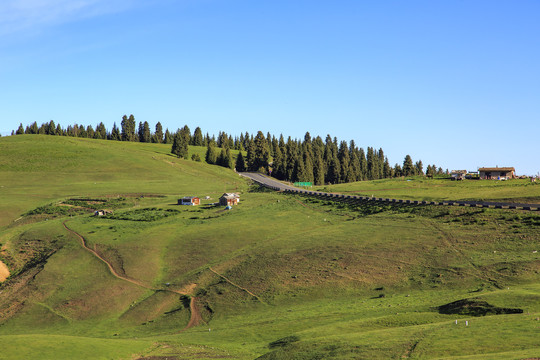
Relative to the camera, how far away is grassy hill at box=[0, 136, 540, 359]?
126 feet

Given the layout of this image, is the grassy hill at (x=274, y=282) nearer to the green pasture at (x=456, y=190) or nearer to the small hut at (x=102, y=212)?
the small hut at (x=102, y=212)

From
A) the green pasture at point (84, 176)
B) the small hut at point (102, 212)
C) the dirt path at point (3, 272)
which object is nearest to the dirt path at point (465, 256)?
the dirt path at point (3, 272)

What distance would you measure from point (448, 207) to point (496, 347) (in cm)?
5172

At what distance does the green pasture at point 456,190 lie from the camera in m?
99.1

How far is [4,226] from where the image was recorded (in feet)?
322

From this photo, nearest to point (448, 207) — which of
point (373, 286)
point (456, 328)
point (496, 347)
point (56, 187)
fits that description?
point (373, 286)

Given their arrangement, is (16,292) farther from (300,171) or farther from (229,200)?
(300,171)

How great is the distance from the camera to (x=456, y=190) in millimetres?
116625

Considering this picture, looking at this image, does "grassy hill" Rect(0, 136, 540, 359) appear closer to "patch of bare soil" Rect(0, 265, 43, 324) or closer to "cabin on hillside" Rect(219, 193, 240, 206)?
"patch of bare soil" Rect(0, 265, 43, 324)

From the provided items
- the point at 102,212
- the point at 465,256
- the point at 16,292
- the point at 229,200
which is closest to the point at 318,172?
the point at 229,200

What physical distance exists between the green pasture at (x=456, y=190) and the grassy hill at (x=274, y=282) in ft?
18.3

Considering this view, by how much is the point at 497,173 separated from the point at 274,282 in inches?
4089

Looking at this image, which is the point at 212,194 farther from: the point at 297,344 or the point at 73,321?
the point at 297,344

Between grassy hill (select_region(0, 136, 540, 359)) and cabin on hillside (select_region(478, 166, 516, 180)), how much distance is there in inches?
1687
